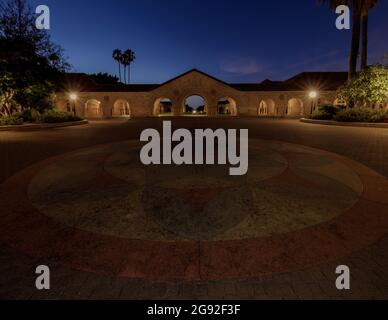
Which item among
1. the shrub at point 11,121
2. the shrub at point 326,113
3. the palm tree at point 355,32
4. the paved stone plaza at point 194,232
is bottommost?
the paved stone plaza at point 194,232

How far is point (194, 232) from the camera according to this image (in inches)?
137

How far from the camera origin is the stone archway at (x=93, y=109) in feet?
130

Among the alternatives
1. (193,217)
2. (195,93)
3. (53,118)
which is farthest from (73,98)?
(193,217)

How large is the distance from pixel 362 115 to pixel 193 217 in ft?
69.3

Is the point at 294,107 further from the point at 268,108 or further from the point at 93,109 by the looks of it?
the point at 93,109

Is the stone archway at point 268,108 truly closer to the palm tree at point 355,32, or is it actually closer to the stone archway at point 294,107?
the stone archway at point 294,107

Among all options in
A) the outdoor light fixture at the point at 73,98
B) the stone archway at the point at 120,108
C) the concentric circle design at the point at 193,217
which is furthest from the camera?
the stone archway at the point at 120,108

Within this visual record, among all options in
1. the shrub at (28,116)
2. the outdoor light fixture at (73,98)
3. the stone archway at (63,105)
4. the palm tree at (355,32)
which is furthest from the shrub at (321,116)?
the stone archway at (63,105)

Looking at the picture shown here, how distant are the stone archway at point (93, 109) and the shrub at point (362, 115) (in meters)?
33.4

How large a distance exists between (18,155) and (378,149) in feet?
44.0

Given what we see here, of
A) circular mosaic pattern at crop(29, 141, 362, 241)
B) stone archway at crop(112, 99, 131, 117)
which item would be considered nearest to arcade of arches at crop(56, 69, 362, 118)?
stone archway at crop(112, 99, 131, 117)

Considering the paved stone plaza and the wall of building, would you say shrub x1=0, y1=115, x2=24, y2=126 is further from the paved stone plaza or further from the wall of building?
the wall of building

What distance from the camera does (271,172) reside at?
6.13 m
